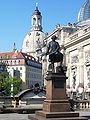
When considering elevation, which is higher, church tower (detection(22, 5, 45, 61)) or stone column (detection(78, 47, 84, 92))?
church tower (detection(22, 5, 45, 61))

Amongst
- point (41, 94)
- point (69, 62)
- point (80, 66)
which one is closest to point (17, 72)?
point (69, 62)

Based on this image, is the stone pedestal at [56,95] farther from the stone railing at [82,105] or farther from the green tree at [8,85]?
the green tree at [8,85]

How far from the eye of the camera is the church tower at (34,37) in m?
164

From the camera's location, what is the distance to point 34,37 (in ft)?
541

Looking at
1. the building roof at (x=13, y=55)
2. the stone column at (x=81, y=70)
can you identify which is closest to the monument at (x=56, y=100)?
the stone column at (x=81, y=70)

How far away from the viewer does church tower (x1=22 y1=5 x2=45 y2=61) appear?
164 metres

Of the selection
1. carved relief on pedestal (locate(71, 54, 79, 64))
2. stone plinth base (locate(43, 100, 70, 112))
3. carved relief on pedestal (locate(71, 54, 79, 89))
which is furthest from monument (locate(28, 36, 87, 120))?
carved relief on pedestal (locate(71, 54, 79, 89))

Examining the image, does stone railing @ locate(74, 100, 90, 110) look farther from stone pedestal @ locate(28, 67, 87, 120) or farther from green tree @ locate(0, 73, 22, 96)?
green tree @ locate(0, 73, 22, 96)

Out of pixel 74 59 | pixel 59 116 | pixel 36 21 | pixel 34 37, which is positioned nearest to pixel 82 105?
pixel 59 116

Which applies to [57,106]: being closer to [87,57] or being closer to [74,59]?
[87,57]

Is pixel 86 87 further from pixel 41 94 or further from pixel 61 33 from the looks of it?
pixel 41 94

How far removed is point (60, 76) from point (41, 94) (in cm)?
1481

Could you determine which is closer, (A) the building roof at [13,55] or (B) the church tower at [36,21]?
(A) the building roof at [13,55]

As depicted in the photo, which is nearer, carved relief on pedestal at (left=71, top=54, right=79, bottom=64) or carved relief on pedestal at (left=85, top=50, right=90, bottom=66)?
carved relief on pedestal at (left=85, top=50, right=90, bottom=66)
